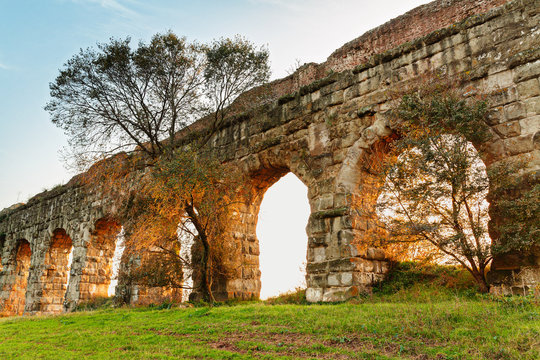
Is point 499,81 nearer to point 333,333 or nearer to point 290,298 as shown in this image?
point 333,333

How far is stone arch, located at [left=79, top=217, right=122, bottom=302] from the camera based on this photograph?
1590cm

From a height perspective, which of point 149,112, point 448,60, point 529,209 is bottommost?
point 529,209

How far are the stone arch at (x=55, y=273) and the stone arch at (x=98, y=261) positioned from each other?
2833 millimetres

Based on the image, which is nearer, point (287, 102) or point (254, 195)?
point (287, 102)

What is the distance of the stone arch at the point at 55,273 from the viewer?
1823 cm

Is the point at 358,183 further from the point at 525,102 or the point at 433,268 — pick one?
the point at 525,102

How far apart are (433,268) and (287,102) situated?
16.9ft

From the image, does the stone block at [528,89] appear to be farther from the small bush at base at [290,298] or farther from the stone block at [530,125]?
the small bush at base at [290,298]

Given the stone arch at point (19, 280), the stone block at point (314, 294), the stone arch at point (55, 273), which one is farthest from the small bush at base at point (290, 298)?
the stone arch at point (19, 280)

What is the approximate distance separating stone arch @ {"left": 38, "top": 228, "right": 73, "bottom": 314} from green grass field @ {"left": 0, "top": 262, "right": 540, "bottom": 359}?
1093cm

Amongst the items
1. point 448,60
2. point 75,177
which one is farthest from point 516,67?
point 75,177

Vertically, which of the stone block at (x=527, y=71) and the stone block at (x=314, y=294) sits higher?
the stone block at (x=527, y=71)

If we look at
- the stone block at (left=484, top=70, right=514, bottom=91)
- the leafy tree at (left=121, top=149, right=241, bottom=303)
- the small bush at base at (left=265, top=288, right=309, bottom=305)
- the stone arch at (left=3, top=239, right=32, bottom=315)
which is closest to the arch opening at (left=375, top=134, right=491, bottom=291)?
the stone block at (left=484, top=70, right=514, bottom=91)

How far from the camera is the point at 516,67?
7.16 meters
